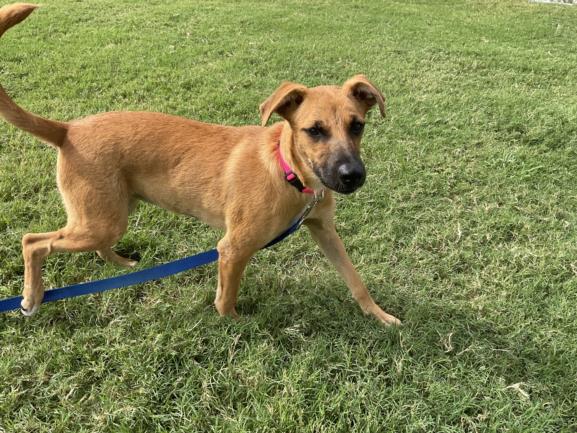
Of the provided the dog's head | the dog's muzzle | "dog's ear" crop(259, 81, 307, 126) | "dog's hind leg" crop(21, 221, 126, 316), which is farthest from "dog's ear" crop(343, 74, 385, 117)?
"dog's hind leg" crop(21, 221, 126, 316)

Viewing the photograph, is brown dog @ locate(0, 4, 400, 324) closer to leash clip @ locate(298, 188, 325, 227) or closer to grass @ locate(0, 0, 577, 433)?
leash clip @ locate(298, 188, 325, 227)

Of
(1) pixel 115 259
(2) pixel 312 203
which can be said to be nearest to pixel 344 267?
(2) pixel 312 203

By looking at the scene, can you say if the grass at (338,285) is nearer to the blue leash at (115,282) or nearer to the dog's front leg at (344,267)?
the dog's front leg at (344,267)

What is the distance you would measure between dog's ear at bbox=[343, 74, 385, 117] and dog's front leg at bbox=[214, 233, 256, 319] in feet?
3.84

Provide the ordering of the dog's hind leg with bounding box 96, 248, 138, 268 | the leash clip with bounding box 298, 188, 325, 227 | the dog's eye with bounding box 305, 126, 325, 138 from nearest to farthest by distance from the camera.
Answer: the dog's eye with bounding box 305, 126, 325, 138, the leash clip with bounding box 298, 188, 325, 227, the dog's hind leg with bounding box 96, 248, 138, 268

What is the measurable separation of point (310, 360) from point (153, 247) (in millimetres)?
1674

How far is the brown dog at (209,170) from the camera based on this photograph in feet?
9.35

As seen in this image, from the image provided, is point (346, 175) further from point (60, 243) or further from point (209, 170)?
point (60, 243)

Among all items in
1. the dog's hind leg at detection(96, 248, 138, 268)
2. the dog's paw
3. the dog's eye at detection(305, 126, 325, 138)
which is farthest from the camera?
the dog's hind leg at detection(96, 248, 138, 268)

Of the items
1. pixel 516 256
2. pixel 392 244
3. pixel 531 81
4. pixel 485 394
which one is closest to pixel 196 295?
pixel 392 244

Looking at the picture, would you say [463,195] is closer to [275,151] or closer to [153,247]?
[275,151]

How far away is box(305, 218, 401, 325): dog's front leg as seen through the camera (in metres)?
3.28

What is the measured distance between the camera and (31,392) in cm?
262

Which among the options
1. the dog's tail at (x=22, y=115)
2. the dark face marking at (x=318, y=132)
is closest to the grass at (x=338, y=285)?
the dog's tail at (x=22, y=115)
